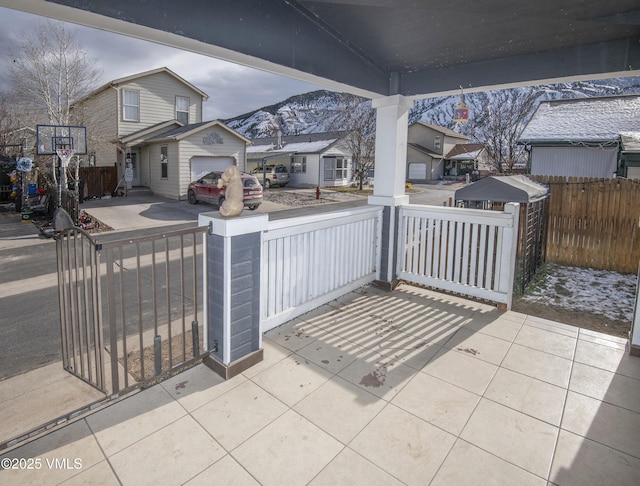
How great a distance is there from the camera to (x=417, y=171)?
3769 centimetres

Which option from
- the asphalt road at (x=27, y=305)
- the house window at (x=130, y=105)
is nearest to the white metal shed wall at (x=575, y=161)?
the asphalt road at (x=27, y=305)

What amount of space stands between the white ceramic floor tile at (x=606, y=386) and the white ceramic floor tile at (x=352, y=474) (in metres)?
1.74

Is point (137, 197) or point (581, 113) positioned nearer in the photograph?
point (581, 113)

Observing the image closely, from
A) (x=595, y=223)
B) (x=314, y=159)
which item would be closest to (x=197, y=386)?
(x=595, y=223)

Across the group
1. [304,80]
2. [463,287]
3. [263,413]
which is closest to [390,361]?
[263,413]

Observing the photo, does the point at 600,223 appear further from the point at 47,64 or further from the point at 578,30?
the point at 47,64

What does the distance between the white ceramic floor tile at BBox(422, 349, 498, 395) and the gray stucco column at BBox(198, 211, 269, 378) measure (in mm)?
1451

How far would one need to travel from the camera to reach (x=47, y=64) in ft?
43.2

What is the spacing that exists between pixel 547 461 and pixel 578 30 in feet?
12.0

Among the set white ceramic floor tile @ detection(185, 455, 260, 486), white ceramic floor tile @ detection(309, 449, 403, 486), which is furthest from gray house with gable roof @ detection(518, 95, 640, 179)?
white ceramic floor tile @ detection(185, 455, 260, 486)

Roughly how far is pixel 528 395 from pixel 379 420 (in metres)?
1.15

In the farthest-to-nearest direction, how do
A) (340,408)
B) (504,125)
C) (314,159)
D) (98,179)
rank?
(314,159) → (504,125) → (98,179) → (340,408)

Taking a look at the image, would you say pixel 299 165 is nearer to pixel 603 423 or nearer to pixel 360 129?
pixel 360 129

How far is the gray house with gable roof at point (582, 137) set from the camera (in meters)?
11.5
